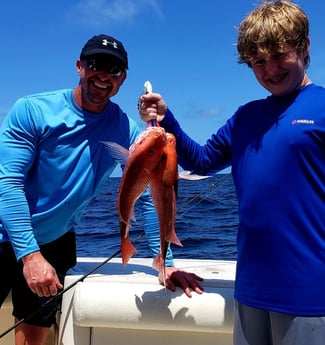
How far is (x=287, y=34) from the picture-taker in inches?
82.9

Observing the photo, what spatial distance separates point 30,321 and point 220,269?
1347 mm

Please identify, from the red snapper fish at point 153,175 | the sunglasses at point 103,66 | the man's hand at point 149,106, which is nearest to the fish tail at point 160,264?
the red snapper fish at point 153,175

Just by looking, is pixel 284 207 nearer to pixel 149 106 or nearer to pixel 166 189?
pixel 166 189

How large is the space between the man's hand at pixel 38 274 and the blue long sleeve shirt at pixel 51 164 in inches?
2.0

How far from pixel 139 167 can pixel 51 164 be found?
0.92 m

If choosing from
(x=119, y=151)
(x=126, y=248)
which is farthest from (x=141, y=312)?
(x=119, y=151)

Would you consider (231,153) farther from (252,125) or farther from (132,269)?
(132,269)

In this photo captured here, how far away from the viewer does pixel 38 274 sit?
2.58 meters

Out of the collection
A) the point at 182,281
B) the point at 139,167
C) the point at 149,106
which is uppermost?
the point at 149,106

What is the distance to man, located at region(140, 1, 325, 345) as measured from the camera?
1991 millimetres

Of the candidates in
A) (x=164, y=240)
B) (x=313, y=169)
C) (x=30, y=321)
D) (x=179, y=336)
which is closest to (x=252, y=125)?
(x=313, y=169)

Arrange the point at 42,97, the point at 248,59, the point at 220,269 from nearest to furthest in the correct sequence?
the point at 248,59, the point at 42,97, the point at 220,269

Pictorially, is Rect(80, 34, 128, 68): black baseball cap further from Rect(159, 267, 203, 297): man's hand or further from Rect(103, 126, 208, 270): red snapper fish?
Rect(159, 267, 203, 297): man's hand

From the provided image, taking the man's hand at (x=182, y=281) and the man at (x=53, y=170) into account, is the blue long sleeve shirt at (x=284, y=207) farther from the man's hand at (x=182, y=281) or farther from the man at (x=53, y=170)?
the man at (x=53, y=170)
